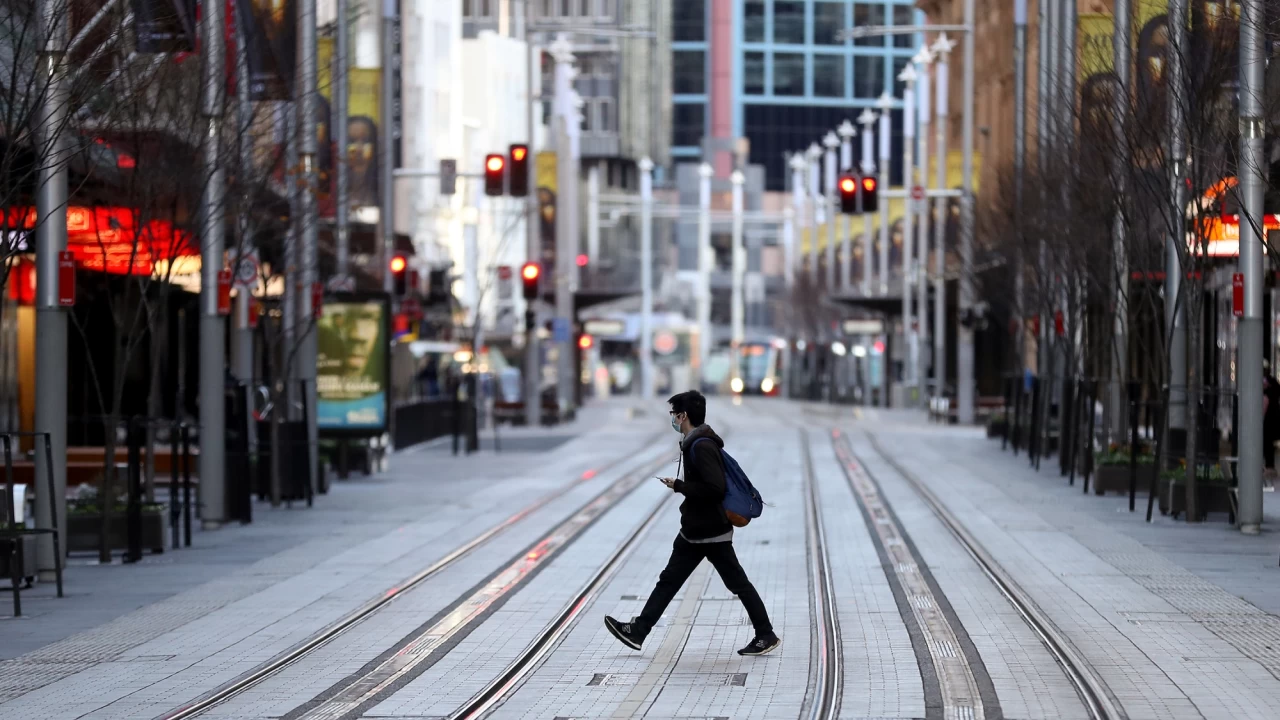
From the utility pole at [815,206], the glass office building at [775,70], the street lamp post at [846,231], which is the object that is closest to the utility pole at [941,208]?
the street lamp post at [846,231]

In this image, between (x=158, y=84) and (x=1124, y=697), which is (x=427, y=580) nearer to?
(x=158, y=84)

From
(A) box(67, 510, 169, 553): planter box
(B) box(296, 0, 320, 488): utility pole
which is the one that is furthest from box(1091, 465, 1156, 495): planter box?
(A) box(67, 510, 169, 553): planter box

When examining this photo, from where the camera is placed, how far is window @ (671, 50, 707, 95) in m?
163

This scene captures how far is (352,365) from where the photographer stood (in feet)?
107

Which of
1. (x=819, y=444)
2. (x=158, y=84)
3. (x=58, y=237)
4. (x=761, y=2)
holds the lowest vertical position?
(x=819, y=444)

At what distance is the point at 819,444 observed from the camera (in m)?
46.3

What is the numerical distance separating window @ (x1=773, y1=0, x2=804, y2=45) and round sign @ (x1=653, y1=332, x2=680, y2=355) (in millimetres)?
51316

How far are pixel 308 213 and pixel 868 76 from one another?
457 ft

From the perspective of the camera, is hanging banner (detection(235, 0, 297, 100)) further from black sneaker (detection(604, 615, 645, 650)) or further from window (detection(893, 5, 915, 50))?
window (detection(893, 5, 915, 50))

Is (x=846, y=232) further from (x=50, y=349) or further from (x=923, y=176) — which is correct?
(x=50, y=349)

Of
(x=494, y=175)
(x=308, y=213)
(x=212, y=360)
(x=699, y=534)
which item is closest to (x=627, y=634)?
(x=699, y=534)

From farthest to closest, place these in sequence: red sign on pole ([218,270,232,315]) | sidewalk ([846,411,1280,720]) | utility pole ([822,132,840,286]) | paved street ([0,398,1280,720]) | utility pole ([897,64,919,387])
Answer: utility pole ([822,132,840,286]) < utility pole ([897,64,919,387]) < red sign on pole ([218,270,232,315]) < sidewalk ([846,411,1280,720]) < paved street ([0,398,1280,720])

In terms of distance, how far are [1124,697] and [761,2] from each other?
153 metres

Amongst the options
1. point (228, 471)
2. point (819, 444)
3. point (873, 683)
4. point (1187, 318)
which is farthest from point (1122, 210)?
point (819, 444)
